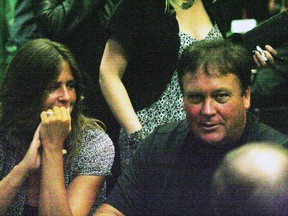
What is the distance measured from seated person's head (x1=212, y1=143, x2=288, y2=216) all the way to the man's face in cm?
17

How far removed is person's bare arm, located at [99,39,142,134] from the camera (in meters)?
→ 3.19

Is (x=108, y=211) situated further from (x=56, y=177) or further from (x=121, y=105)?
(x=121, y=105)

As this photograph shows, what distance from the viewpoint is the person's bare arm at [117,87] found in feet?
10.5

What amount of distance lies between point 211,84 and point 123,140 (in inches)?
32.6

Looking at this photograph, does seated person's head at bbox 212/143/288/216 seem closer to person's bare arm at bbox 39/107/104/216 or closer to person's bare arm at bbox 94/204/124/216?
person's bare arm at bbox 94/204/124/216

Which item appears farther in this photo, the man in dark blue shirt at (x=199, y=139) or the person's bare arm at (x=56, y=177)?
the person's bare arm at (x=56, y=177)

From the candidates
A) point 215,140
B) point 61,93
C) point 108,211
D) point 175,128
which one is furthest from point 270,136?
point 61,93

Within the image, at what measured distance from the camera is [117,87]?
3.22 metres

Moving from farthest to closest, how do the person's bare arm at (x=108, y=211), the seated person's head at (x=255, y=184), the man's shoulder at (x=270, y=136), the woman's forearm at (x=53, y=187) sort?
the woman's forearm at (x=53, y=187) < the person's bare arm at (x=108, y=211) < the man's shoulder at (x=270, y=136) < the seated person's head at (x=255, y=184)

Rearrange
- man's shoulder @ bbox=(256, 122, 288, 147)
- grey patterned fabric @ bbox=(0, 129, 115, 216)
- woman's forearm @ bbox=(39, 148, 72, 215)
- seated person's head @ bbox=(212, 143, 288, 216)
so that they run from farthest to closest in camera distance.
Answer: grey patterned fabric @ bbox=(0, 129, 115, 216) < woman's forearm @ bbox=(39, 148, 72, 215) < man's shoulder @ bbox=(256, 122, 288, 147) < seated person's head @ bbox=(212, 143, 288, 216)

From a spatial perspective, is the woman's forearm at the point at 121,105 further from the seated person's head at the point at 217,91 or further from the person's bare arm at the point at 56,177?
the seated person's head at the point at 217,91

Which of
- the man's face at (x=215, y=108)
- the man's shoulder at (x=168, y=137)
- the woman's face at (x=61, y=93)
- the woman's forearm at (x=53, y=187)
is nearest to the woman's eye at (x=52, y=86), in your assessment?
the woman's face at (x=61, y=93)

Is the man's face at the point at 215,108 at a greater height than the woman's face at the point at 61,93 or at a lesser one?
greater

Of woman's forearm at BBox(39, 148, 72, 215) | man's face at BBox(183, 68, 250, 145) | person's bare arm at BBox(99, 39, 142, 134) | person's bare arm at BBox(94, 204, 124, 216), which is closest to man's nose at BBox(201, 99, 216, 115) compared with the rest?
man's face at BBox(183, 68, 250, 145)
